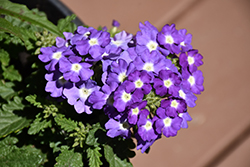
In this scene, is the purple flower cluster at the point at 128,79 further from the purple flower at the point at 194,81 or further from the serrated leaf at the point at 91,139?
the serrated leaf at the point at 91,139

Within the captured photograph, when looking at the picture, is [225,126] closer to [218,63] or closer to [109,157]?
[218,63]

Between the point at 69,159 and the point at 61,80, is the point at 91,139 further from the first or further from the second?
the point at 61,80

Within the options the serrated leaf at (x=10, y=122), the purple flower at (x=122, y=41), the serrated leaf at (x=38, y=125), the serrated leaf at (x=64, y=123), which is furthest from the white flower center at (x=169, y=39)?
the serrated leaf at (x=10, y=122)

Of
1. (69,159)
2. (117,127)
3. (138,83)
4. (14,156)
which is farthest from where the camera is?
(14,156)

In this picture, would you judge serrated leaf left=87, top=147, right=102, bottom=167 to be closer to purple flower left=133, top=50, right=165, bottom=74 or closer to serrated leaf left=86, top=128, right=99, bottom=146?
serrated leaf left=86, top=128, right=99, bottom=146

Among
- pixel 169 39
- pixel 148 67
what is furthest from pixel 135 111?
pixel 169 39

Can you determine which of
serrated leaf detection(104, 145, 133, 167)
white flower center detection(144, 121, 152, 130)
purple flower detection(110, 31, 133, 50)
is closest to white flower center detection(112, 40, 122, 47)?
purple flower detection(110, 31, 133, 50)

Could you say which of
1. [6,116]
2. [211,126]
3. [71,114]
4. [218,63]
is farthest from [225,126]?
[6,116]
